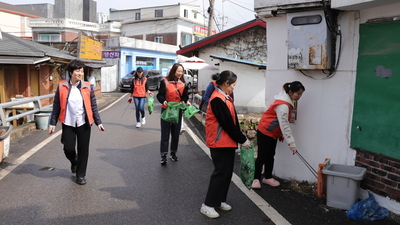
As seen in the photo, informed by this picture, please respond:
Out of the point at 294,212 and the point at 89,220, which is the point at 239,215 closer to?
the point at 294,212

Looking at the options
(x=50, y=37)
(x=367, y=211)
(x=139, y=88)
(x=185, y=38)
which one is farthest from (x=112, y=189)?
(x=185, y=38)

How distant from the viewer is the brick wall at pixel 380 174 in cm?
431

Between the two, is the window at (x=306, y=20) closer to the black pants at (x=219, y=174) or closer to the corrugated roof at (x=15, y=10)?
the black pants at (x=219, y=174)

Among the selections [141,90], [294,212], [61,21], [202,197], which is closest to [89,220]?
[202,197]

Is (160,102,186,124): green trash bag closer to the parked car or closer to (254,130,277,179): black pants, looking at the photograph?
(254,130,277,179): black pants

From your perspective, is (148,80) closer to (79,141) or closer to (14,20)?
(79,141)

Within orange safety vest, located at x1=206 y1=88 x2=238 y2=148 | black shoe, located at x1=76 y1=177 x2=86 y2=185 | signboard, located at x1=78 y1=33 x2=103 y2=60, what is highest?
signboard, located at x1=78 y1=33 x2=103 y2=60

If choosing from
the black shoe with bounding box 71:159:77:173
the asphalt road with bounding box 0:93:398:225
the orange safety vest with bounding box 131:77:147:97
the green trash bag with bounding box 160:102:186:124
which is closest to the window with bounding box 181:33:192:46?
the orange safety vest with bounding box 131:77:147:97

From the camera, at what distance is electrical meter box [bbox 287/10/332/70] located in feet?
16.1

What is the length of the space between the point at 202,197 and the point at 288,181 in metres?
1.60

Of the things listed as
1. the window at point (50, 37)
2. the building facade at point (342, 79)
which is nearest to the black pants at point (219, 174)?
the building facade at point (342, 79)

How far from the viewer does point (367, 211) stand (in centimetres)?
432

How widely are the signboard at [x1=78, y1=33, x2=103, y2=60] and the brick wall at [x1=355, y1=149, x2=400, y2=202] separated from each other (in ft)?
59.1

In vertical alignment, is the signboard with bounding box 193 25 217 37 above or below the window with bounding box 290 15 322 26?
above
